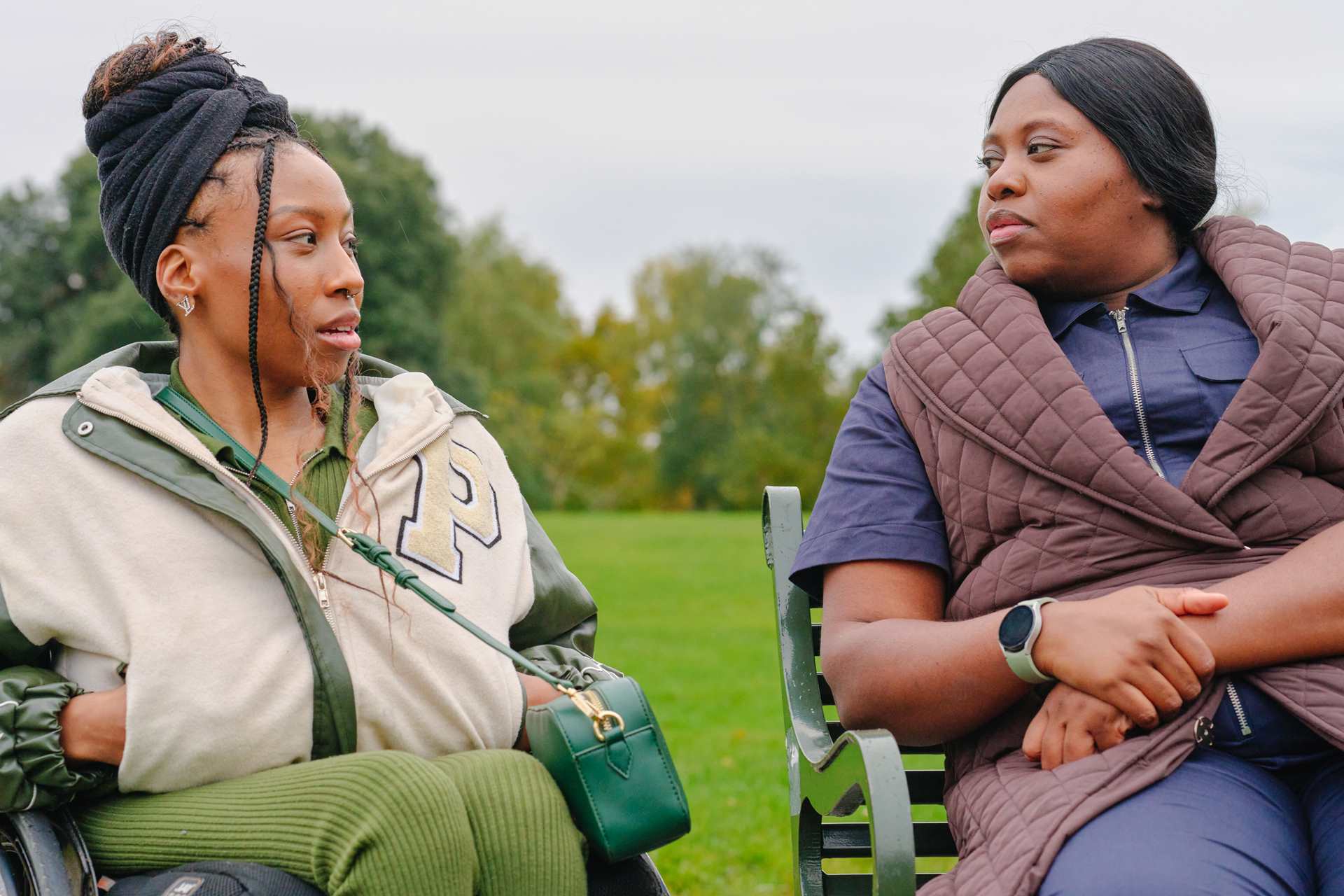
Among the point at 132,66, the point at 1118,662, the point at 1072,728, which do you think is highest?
the point at 132,66

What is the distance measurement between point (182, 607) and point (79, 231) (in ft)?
121

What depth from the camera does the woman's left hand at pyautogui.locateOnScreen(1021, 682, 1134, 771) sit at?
2.24 metres

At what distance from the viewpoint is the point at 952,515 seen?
2.58 metres

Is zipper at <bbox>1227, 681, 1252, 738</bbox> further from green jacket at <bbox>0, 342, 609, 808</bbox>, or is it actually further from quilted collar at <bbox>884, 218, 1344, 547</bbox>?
green jacket at <bbox>0, 342, 609, 808</bbox>

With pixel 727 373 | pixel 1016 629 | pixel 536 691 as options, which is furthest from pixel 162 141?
pixel 727 373

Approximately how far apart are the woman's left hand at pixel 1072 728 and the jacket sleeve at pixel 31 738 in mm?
1570

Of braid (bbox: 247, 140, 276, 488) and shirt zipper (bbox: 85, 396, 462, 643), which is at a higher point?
braid (bbox: 247, 140, 276, 488)

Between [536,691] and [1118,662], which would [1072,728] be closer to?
[1118,662]

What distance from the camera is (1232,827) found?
2.07 m

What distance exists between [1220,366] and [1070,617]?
0.67 metres

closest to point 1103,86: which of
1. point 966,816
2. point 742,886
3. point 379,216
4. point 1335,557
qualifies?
point 1335,557

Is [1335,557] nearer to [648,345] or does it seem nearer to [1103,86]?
[1103,86]

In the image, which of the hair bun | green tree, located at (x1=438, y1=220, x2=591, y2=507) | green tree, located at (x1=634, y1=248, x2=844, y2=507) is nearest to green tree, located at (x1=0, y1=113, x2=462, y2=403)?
green tree, located at (x1=438, y1=220, x2=591, y2=507)

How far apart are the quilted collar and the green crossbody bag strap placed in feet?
2.98
